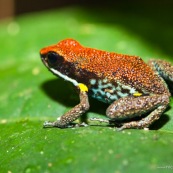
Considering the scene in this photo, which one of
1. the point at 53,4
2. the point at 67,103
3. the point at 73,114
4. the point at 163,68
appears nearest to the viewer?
the point at 73,114

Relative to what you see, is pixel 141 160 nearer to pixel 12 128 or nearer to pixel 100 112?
pixel 100 112

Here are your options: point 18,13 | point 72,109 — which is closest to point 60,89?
point 72,109

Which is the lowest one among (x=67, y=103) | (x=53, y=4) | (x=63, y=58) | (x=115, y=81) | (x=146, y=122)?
(x=67, y=103)

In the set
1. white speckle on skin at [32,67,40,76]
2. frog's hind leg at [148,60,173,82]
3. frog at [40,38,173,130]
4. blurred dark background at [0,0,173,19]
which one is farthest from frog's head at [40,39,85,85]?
blurred dark background at [0,0,173,19]

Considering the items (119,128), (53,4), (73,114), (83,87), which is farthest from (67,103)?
(53,4)

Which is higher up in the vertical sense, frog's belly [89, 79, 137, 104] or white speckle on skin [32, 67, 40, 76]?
frog's belly [89, 79, 137, 104]

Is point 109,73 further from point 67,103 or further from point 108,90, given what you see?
point 67,103

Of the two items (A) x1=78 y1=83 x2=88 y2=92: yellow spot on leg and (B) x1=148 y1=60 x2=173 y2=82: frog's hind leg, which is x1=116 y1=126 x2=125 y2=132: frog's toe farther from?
(B) x1=148 y1=60 x2=173 y2=82: frog's hind leg

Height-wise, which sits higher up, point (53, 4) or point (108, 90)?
point (108, 90)
